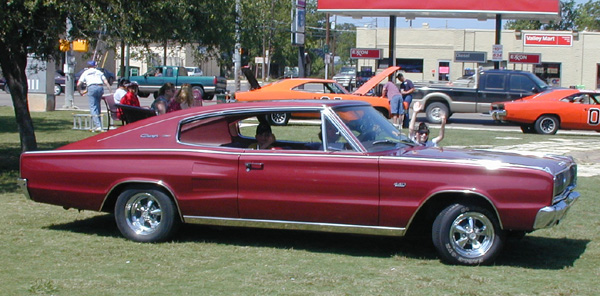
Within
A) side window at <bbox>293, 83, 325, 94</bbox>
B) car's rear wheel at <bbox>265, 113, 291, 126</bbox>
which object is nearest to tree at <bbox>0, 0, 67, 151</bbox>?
car's rear wheel at <bbox>265, 113, 291, 126</bbox>

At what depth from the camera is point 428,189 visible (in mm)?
6004

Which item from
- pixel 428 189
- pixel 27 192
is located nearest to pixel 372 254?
pixel 428 189

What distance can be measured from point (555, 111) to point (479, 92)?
367 cm

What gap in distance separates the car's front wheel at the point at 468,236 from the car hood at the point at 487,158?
396 millimetres

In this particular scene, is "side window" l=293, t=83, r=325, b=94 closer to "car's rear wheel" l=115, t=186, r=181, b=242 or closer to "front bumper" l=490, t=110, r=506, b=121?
"front bumper" l=490, t=110, r=506, b=121

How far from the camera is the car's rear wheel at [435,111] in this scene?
76.3 feet

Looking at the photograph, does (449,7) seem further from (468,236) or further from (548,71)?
(548,71)

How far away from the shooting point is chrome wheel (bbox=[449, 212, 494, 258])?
6023 millimetres

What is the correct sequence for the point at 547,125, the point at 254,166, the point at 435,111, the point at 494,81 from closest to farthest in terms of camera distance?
the point at 254,166 → the point at 547,125 → the point at 494,81 → the point at 435,111

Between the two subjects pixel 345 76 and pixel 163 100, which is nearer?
pixel 163 100

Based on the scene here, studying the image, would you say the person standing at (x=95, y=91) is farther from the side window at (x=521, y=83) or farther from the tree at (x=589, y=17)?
the tree at (x=589, y=17)

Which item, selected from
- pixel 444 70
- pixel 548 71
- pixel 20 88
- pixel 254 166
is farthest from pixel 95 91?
pixel 548 71

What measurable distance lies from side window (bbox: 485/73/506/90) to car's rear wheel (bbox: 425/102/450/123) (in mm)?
1509

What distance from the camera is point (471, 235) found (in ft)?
19.8
